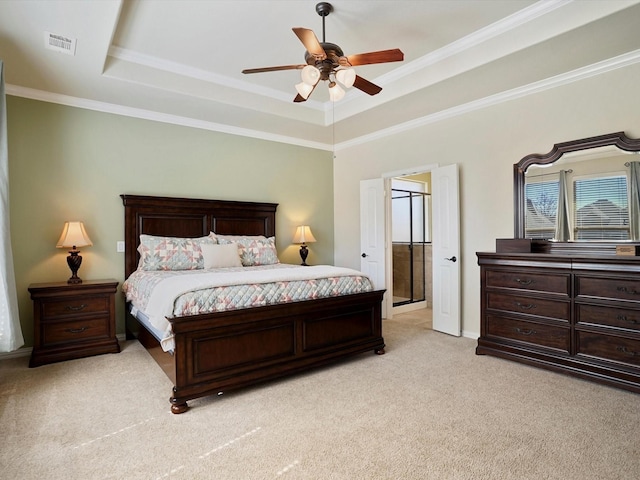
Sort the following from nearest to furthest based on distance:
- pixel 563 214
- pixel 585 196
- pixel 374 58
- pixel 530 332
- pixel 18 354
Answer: pixel 374 58 < pixel 530 332 < pixel 585 196 < pixel 563 214 < pixel 18 354

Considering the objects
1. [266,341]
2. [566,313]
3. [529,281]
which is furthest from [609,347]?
[266,341]

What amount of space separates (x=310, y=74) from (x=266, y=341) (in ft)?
6.67

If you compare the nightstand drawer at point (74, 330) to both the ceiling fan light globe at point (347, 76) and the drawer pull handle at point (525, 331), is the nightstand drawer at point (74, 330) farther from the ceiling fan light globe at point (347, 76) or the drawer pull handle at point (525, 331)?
the drawer pull handle at point (525, 331)

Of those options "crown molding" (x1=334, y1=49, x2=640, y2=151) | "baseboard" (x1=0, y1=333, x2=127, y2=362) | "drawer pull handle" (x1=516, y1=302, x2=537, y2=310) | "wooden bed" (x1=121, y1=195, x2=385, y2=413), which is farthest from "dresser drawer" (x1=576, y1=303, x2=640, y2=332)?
"baseboard" (x1=0, y1=333, x2=127, y2=362)

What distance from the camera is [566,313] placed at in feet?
9.72

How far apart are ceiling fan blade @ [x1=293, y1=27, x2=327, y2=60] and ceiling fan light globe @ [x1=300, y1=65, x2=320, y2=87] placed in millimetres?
85

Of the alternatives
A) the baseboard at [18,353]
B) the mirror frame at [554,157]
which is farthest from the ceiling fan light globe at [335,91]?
the baseboard at [18,353]

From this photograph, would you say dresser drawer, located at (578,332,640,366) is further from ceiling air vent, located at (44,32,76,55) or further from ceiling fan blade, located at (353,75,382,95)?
ceiling air vent, located at (44,32,76,55)

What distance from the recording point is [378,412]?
2.38 meters

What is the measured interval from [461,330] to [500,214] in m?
1.39

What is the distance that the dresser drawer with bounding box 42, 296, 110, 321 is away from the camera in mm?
3337

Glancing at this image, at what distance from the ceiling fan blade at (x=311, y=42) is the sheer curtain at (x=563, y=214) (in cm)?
251

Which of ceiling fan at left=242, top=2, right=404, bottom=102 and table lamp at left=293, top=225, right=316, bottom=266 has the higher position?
ceiling fan at left=242, top=2, right=404, bottom=102

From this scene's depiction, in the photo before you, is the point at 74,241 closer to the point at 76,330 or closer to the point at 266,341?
the point at 76,330
